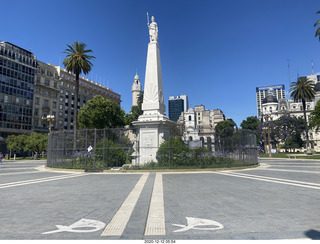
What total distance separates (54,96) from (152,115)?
6272 centimetres

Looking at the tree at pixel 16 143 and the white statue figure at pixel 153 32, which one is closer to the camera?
the white statue figure at pixel 153 32

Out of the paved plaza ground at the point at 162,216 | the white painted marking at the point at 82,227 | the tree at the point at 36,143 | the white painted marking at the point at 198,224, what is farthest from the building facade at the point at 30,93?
the white painted marking at the point at 198,224

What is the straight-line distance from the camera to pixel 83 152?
18.3 meters

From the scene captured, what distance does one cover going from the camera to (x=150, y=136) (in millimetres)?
18625

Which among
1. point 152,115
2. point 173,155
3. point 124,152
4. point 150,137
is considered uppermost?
point 152,115

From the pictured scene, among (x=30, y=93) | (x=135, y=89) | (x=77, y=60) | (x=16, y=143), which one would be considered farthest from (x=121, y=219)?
(x=135, y=89)

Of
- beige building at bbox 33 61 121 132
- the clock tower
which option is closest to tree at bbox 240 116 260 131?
the clock tower

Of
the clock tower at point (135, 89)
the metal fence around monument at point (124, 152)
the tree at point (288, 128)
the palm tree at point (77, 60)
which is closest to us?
the metal fence around monument at point (124, 152)

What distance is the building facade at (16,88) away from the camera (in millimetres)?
55125

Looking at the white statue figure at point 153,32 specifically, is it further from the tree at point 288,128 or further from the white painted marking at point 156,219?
the tree at point 288,128

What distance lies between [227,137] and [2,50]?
2519 inches

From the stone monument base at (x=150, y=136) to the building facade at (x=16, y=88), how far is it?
51424mm

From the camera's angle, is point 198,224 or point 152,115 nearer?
point 198,224

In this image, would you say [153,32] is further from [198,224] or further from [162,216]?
[198,224]
